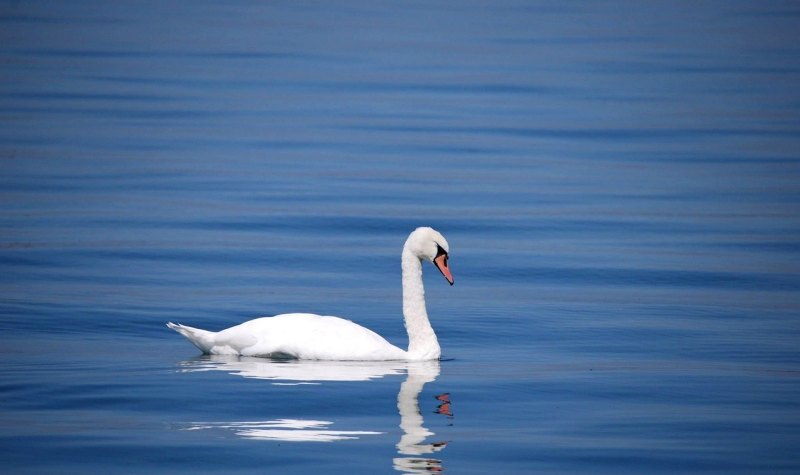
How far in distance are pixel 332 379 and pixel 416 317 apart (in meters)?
1.61

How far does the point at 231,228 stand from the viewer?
23.1 m

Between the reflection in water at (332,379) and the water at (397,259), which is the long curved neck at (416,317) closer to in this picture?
the reflection in water at (332,379)

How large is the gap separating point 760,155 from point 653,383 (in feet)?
59.9

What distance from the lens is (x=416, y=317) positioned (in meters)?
15.2

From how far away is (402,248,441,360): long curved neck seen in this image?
49.2 ft

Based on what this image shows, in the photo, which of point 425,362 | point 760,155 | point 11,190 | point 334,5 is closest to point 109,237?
point 11,190

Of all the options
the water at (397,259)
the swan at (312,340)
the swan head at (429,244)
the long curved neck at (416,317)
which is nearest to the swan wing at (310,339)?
the swan at (312,340)

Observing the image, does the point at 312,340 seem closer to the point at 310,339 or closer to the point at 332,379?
the point at 310,339

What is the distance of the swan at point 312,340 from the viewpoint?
574 inches

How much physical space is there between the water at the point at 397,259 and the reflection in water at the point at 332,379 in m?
0.04

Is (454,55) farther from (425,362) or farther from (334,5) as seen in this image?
(425,362)

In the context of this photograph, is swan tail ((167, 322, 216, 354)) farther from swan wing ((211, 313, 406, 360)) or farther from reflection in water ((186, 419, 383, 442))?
reflection in water ((186, 419, 383, 442))

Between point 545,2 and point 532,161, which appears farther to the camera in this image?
point 545,2

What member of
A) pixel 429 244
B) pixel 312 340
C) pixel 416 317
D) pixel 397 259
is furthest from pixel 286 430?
pixel 397 259
